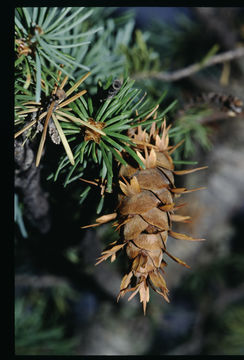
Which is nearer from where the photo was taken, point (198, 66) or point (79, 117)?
point (79, 117)

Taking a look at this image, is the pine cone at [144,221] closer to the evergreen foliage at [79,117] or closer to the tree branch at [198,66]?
the evergreen foliage at [79,117]

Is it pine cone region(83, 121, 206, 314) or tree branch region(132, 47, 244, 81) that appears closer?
pine cone region(83, 121, 206, 314)

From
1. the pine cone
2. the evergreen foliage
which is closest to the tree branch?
the evergreen foliage

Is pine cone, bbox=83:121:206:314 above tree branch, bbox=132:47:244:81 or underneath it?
underneath

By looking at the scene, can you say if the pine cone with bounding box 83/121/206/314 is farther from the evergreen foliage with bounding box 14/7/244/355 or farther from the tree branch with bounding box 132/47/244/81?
the tree branch with bounding box 132/47/244/81

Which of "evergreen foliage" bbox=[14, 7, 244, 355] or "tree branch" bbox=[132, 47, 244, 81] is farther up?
"tree branch" bbox=[132, 47, 244, 81]

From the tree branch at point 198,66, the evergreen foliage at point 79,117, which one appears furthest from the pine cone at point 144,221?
the tree branch at point 198,66

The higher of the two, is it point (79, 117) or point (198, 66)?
point (198, 66)

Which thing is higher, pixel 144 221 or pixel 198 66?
pixel 198 66

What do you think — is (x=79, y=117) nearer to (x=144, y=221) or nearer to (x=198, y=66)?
(x=144, y=221)

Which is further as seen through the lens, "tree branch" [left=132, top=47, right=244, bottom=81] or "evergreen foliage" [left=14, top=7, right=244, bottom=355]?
"tree branch" [left=132, top=47, right=244, bottom=81]

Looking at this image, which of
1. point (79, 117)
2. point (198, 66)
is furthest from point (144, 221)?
point (198, 66)

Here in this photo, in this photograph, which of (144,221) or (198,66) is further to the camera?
(198,66)

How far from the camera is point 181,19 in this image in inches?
33.8
